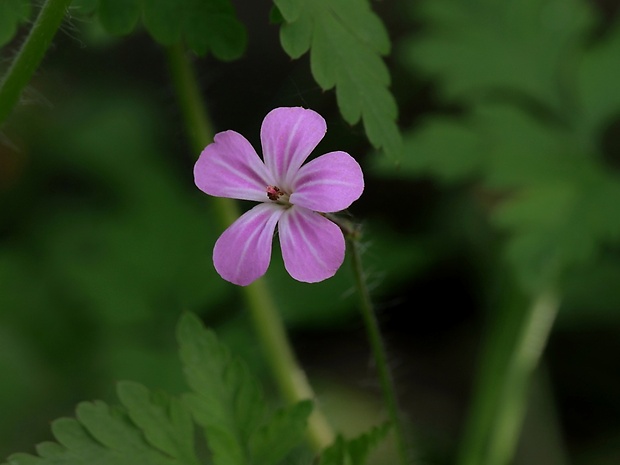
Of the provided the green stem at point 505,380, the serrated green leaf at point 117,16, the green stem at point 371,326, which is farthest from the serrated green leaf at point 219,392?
the green stem at point 505,380

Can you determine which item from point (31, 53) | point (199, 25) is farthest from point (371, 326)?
point (31, 53)

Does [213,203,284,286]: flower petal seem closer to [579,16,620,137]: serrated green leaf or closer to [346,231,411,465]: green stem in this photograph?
[346,231,411,465]: green stem

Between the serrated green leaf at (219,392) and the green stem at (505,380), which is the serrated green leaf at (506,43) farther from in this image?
the serrated green leaf at (219,392)

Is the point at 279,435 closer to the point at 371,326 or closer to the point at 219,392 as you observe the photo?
the point at 219,392

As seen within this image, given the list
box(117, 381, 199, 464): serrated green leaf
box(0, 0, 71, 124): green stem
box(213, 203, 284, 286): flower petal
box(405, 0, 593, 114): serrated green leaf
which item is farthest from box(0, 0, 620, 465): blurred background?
box(213, 203, 284, 286): flower petal

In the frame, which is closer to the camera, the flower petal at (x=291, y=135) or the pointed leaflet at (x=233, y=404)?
the flower petal at (x=291, y=135)

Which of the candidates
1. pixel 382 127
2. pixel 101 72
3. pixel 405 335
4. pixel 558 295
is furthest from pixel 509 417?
pixel 101 72

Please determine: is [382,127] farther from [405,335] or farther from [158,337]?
[405,335]
